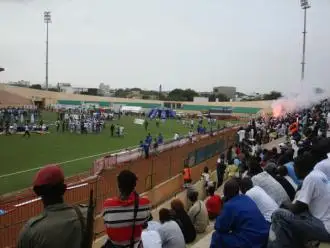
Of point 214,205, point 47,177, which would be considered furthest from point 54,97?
point 47,177

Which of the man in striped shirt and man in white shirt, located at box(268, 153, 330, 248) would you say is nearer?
the man in striped shirt

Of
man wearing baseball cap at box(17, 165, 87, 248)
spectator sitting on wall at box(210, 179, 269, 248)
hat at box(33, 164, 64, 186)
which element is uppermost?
hat at box(33, 164, 64, 186)

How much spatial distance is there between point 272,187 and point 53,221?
4.31 meters

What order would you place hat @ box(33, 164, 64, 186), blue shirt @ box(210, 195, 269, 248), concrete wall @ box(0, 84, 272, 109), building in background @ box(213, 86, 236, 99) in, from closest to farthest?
hat @ box(33, 164, 64, 186) → blue shirt @ box(210, 195, 269, 248) → concrete wall @ box(0, 84, 272, 109) → building in background @ box(213, 86, 236, 99)

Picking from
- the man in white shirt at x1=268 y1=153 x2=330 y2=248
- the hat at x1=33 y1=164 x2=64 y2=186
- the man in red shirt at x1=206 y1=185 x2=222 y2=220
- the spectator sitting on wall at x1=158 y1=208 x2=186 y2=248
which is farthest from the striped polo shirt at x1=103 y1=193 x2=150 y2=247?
the man in red shirt at x1=206 y1=185 x2=222 y2=220

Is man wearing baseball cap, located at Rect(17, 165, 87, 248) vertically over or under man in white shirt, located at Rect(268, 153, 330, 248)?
over

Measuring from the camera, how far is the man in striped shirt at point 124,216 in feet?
13.8

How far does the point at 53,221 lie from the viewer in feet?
10.1

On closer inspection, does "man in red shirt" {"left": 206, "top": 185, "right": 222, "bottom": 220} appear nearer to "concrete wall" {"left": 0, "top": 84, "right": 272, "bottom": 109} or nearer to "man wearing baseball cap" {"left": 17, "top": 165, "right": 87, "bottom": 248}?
"man wearing baseball cap" {"left": 17, "top": 165, "right": 87, "bottom": 248}

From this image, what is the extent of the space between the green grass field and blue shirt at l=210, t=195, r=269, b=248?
1562 cm

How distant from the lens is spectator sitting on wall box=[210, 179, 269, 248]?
499 cm

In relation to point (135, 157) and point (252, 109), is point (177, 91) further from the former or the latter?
point (135, 157)

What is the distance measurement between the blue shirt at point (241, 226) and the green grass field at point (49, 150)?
1562 centimetres

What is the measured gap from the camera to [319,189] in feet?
15.4
